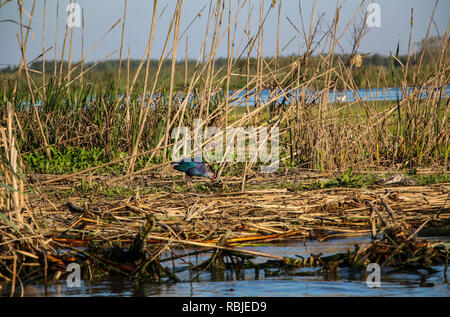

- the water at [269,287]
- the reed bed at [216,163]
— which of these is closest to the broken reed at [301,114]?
the reed bed at [216,163]

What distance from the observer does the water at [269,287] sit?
111 inches

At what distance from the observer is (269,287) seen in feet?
9.50

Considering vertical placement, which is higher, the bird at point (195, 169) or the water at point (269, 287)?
the bird at point (195, 169)

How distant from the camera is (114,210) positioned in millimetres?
3951

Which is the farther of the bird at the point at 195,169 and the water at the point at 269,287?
the bird at the point at 195,169

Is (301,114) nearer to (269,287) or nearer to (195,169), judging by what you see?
(195,169)

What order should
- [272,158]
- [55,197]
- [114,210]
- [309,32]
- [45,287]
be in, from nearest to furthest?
[45,287]
[114,210]
[55,197]
[309,32]
[272,158]

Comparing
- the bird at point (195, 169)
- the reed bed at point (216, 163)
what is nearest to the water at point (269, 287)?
the reed bed at point (216, 163)

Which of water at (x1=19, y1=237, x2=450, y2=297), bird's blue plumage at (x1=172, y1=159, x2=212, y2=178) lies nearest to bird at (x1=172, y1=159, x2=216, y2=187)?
bird's blue plumage at (x1=172, y1=159, x2=212, y2=178)

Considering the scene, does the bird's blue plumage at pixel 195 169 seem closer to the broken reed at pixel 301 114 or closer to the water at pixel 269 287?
the broken reed at pixel 301 114

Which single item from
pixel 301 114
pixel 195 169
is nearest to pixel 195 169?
pixel 195 169
